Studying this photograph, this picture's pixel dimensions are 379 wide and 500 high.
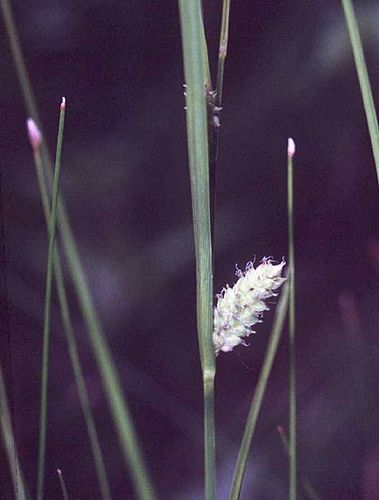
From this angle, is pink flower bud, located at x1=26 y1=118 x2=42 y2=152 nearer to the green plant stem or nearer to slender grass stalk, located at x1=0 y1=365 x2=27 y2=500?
the green plant stem

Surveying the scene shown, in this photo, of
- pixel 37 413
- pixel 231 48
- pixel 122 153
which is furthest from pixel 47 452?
pixel 231 48

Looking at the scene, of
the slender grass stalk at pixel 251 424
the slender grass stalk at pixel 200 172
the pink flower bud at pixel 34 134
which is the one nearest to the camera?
the slender grass stalk at pixel 200 172

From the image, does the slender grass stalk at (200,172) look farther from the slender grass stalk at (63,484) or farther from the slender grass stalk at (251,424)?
the slender grass stalk at (63,484)

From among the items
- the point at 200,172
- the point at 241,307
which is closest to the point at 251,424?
the point at 241,307

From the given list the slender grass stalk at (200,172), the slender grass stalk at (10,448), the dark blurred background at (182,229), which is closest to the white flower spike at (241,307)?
the slender grass stalk at (200,172)

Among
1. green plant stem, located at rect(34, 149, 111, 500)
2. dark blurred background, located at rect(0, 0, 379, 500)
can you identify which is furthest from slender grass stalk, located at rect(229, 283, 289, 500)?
green plant stem, located at rect(34, 149, 111, 500)

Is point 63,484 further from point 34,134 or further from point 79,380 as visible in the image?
point 34,134

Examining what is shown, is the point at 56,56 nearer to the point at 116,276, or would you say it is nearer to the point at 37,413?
the point at 116,276
